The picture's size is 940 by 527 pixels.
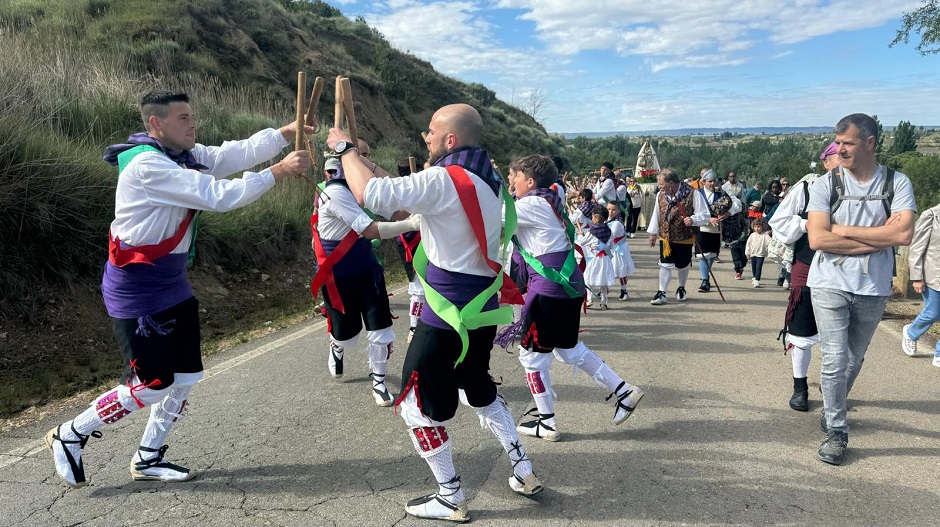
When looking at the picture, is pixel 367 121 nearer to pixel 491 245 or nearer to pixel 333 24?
pixel 333 24

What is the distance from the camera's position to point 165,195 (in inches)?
132

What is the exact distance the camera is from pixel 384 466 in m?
3.98

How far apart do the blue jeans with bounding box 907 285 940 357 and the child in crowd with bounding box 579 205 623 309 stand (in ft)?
12.1

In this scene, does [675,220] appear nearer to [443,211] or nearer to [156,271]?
[443,211]

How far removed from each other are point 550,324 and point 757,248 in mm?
8146

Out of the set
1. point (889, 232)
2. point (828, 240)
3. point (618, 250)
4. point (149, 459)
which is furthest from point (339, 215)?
point (618, 250)

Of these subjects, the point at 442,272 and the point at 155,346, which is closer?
the point at 442,272

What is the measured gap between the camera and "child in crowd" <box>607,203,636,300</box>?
9.60 meters

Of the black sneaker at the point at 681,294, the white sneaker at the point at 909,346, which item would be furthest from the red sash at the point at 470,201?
the black sneaker at the point at 681,294

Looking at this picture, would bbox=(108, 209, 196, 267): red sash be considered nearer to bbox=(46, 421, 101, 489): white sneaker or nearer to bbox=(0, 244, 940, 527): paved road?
bbox=(46, 421, 101, 489): white sneaker

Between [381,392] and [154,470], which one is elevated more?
[154,470]

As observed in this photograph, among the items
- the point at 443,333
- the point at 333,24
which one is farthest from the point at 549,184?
the point at 333,24

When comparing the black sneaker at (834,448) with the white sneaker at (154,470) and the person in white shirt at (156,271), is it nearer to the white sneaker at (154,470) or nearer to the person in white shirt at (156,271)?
the person in white shirt at (156,271)

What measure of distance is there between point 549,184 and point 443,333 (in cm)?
175
